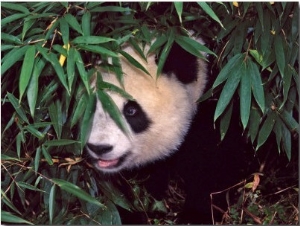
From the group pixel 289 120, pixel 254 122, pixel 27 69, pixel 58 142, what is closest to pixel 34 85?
pixel 27 69

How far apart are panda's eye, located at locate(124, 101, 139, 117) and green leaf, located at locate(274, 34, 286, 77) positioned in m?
0.61

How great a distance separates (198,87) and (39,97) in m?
0.82

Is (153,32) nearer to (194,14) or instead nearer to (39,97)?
(194,14)

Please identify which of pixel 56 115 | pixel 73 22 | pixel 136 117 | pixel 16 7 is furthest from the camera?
pixel 136 117

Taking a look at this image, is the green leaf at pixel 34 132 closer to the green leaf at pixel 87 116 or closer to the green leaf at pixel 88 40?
the green leaf at pixel 87 116

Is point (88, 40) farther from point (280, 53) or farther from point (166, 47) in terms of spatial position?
point (280, 53)

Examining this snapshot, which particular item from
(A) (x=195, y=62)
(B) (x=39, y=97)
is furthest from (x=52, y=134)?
(A) (x=195, y=62)

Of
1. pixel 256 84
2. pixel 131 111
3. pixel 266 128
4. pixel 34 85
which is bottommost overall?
pixel 266 128

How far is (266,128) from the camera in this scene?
2473mm

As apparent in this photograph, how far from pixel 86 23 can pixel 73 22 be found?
0.05 metres

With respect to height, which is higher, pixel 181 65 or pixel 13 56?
pixel 13 56

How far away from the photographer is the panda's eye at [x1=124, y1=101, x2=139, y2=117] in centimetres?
253

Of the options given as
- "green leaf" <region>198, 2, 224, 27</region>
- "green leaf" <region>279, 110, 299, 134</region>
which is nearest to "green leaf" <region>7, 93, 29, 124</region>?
"green leaf" <region>198, 2, 224, 27</region>

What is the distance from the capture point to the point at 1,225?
213 centimetres
